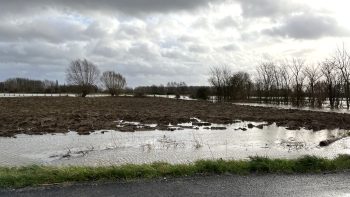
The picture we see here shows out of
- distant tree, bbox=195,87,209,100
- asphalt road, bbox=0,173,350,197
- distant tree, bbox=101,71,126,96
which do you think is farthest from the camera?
distant tree, bbox=101,71,126,96

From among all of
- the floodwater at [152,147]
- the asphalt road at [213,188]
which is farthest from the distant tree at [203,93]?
the asphalt road at [213,188]

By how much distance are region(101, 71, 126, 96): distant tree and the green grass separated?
11069cm

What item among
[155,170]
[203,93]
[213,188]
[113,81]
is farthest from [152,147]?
[113,81]

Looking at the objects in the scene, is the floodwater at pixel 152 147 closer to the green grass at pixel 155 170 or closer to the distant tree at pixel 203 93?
the green grass at pixel 155 170

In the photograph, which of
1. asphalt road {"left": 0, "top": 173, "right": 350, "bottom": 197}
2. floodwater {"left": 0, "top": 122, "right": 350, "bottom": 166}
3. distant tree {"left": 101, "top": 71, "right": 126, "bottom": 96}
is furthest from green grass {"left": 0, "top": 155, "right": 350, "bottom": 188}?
distant tree {"left": 101, "top": 71, "right": 126, "bottom": 96}

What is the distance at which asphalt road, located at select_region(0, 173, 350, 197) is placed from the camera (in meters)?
7.45

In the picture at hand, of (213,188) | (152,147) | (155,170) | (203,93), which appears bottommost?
(152,147)

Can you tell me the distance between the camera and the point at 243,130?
76.8ft

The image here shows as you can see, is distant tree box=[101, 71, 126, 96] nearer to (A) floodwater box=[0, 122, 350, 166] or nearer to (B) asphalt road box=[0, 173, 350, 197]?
(A) floodwater box=[0, 122, 350, 166]

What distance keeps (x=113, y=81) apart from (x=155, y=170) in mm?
115221

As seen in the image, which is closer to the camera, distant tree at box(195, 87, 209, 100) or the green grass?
the green grass

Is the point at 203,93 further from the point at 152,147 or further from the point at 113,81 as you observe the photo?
the point at 152,147

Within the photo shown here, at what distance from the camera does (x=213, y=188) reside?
25.8 feet

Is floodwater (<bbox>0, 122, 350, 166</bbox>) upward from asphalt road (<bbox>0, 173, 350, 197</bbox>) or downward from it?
downward
